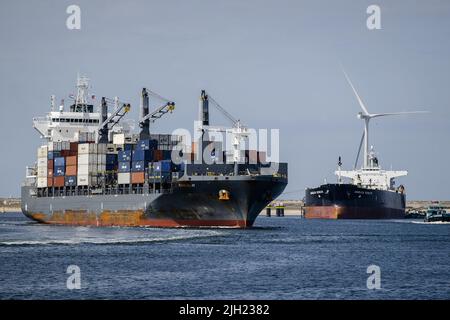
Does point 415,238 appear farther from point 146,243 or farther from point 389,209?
point 389,209

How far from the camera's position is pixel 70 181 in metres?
110

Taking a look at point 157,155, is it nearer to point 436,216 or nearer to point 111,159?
point 111,159

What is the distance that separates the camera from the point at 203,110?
98.1m

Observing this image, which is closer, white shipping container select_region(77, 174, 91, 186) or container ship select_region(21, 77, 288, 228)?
container ship select_region(21, 77, 288, 228)

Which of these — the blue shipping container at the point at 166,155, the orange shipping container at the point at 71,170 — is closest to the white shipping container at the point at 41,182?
the orange shipping container at the point at 71,170

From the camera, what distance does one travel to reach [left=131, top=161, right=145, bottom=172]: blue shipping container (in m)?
98.5

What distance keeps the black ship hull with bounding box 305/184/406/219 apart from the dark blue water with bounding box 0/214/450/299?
230ft

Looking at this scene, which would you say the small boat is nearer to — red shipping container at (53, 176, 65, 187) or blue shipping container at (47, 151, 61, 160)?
red shipping container at (53, 176, 65, 187)

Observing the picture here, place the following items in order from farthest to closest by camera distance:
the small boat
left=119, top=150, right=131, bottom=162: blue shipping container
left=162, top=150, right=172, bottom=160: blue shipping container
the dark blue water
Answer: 1. the small boat
2. left=119, top=150, right=131, bottom=162: blue shipping container
3. left=162, top=150, right=172, bottom=160: blue shipping container
4. the dark blue water

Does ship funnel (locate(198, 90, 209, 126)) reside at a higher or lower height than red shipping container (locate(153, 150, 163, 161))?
higher

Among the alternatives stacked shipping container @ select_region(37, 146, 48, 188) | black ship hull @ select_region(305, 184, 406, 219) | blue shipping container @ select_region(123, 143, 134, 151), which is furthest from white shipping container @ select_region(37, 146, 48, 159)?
black ship hull @ select_region(305, 184, 406, 219)

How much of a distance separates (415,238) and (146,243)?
1146 inches

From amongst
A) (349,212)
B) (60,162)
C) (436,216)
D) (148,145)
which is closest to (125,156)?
(148,145)

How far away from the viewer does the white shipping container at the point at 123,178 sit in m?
101
